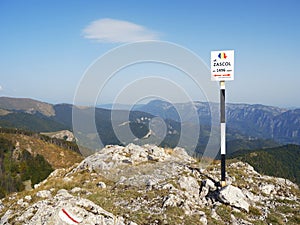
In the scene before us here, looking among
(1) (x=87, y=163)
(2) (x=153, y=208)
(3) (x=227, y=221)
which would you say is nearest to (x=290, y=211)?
(3) (x=227, y=221)

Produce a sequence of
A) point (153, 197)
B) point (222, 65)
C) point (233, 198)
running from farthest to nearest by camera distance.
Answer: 1. point (222, 65)
2. point (153, 197)
3. point (233, 198)

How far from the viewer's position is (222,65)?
18.9 meters

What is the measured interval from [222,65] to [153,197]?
986cm

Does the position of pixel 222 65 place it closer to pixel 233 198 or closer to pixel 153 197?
pixel 233 198

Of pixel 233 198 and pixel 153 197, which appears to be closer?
pixel 233 198

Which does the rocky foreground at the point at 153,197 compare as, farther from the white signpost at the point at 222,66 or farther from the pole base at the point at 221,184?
the white signpost at the point at 222,66

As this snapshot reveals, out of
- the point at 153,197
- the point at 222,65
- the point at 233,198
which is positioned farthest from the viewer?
the point at 222,65

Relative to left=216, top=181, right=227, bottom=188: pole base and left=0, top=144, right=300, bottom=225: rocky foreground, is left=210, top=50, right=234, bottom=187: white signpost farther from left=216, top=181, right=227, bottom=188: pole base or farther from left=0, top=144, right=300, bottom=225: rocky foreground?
left=0, top=144, right=300, bottom=225: rocky foreground

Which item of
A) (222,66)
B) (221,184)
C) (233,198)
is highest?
(222,66)

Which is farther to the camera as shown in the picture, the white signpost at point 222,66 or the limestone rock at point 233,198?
the white signpost at point 222,66

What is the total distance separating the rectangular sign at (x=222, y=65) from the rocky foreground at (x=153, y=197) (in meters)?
7.42

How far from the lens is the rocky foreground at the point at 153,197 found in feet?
46.0

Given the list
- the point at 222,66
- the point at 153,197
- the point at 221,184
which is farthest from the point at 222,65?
the point at 153,197

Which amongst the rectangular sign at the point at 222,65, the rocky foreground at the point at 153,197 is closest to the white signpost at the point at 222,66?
the rectangular sign at the point at 222,65
